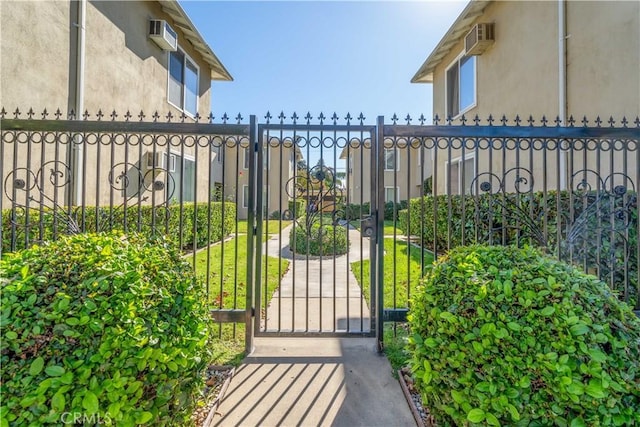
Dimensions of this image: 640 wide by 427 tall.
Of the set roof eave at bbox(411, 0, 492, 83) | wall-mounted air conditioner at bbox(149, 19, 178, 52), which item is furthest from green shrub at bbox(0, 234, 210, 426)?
roof eave at bbox(411, 0, 492, 83)

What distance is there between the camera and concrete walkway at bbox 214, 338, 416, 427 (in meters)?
2.27

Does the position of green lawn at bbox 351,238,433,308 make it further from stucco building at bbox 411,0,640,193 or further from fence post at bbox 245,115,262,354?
stucco building at bbox 411,0,640,193

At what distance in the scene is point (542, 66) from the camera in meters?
6.06

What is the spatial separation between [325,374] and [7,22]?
650cm

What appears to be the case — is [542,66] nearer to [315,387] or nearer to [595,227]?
Result: [595,227]

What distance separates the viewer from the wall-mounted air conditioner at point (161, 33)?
25.3 feet

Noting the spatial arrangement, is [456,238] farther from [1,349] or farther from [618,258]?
[1,349]

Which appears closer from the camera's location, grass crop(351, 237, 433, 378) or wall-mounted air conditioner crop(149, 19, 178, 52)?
grass crop(351, 237, 433, 378)

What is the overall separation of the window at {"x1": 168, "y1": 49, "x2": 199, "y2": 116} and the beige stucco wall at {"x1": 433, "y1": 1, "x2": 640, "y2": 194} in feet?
26.4

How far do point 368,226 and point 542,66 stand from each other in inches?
226

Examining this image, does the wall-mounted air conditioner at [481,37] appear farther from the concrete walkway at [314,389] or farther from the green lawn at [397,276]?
the concrete walkway at [314,389]

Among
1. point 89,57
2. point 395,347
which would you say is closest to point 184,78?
point 89,57

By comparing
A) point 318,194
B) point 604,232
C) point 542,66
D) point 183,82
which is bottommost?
point 604,232

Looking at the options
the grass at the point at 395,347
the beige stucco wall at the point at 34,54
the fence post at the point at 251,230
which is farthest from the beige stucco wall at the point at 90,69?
the grass at the point at 395,347
